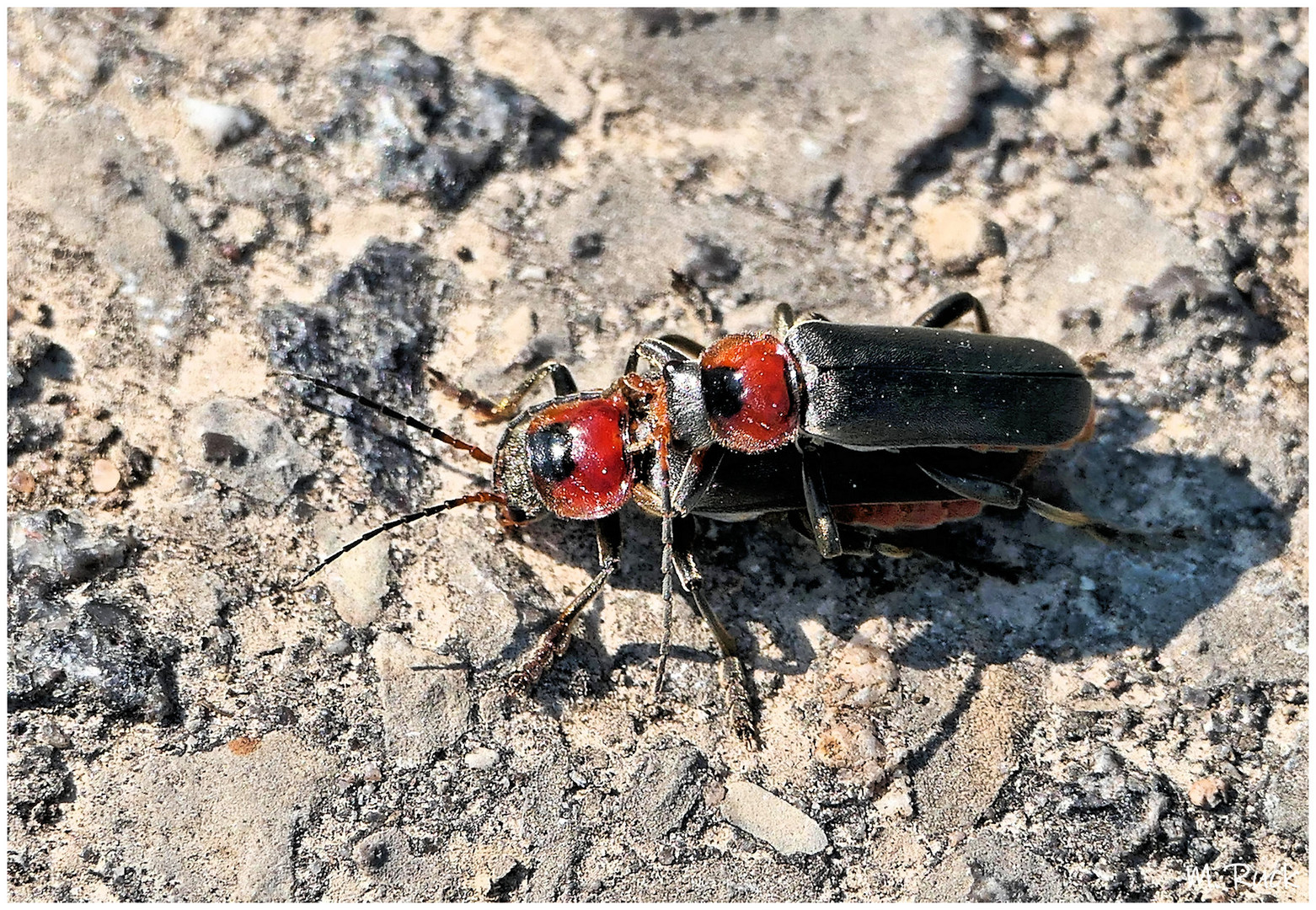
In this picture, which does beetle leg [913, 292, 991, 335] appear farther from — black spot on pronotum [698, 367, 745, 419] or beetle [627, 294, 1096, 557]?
black spot on pronotum [698, 367, 745, 419]

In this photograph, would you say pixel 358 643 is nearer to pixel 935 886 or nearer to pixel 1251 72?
pixel 935 886

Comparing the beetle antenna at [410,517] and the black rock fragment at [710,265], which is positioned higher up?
the black rock fragment at [710,265]

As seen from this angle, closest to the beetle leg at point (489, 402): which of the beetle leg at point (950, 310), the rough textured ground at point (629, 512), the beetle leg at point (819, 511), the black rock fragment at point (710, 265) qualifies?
the rough textured ground at point (629, 512)

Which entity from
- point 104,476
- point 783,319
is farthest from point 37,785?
point 783,319

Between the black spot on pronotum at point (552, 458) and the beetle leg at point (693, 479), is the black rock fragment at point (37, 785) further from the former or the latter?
the beetle leg at point (693, 479)

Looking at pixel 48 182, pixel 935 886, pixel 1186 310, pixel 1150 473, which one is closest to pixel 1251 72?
pixel 1186 310
